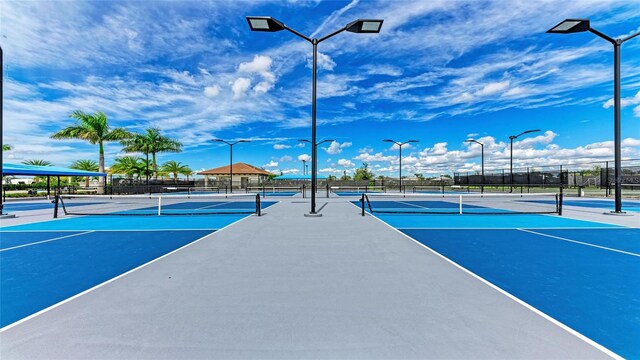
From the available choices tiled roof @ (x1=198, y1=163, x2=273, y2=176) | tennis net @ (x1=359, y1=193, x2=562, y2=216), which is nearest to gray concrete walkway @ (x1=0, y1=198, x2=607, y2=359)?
tennis net @ (x1=359, y1=193, x2=562, y2=216)

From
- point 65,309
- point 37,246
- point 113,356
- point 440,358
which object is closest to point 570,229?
point 440,358

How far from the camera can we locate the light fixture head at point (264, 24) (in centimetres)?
1152

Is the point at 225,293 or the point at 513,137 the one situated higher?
the point at 513,137

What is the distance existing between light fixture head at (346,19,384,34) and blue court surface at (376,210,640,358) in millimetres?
8052

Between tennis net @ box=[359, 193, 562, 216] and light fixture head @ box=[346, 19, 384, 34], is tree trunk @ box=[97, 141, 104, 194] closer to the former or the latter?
tennis net @ box=[359, 193, 562, 216]

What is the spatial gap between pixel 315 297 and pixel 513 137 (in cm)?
3525

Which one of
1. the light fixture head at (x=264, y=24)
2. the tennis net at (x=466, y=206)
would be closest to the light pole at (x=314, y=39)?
the light fixture head at (x=264, y=24)

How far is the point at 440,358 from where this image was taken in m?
2.73

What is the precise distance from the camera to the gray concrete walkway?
2857 millimetres

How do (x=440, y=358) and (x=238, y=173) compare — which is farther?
(x=238, y=173)

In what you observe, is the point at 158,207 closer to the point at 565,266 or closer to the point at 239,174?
the point at 565,266

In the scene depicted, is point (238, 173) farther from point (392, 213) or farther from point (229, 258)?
point (229, 258)

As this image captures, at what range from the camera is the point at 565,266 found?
5457mm

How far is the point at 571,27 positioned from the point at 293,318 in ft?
54.7
